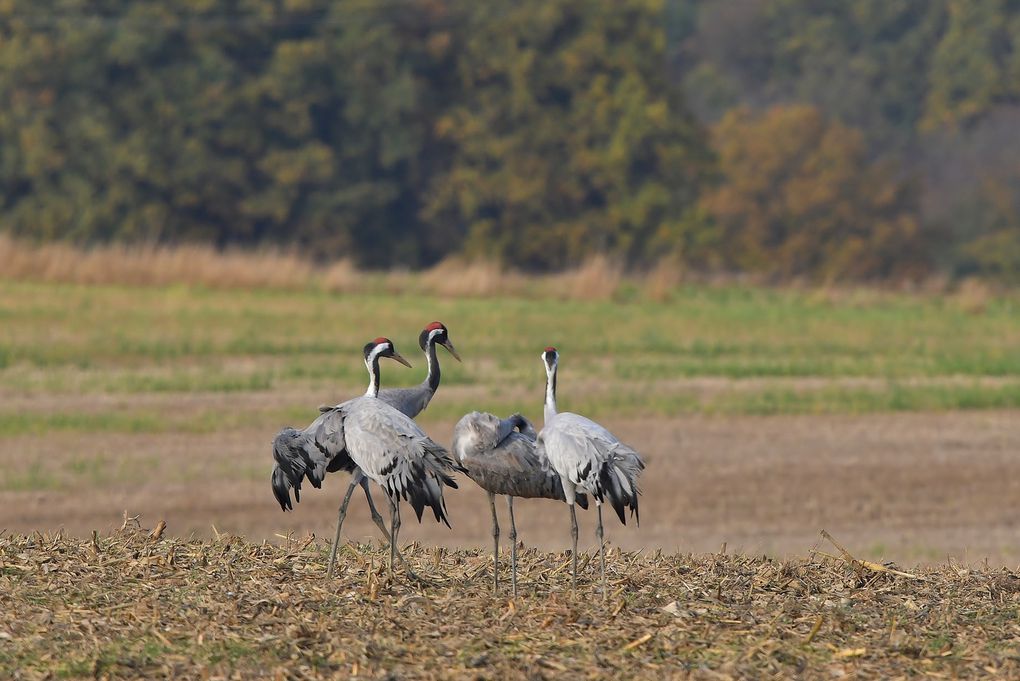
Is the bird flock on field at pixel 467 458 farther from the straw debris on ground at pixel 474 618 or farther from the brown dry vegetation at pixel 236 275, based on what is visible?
the brown dry vegetation at pixel 236 275

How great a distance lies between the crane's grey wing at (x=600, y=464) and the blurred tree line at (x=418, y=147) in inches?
1346

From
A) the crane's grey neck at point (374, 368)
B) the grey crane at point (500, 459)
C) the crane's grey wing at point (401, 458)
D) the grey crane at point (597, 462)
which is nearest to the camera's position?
the grey crane at point (597, 462)

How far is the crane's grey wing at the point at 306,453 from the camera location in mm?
7715

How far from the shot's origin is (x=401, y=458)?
7363 millimetres

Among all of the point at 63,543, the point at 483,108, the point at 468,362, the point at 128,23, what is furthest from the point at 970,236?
the point at 63,543

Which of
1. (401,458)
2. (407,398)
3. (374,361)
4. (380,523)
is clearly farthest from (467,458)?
(374,361)

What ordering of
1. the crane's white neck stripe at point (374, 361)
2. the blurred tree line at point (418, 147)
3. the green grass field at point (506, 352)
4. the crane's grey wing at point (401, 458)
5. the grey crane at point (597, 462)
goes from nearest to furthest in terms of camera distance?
the grey crane at point (597, 462), the crane's grey wing at point (401, 458), the crane's white neck stripe at point (374, 361), the green grass field at point (506, 352), the blurred tree line at point (418, 147)

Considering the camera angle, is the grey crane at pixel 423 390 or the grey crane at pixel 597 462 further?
the grey crane at pixel 423 390

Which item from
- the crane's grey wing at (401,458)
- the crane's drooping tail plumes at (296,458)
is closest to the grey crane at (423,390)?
the crane's drooping tail plumes at (296,458)

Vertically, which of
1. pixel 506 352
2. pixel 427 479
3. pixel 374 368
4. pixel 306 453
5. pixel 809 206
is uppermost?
pixel 809 206

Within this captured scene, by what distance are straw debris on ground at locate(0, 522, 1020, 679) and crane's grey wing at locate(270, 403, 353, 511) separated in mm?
456

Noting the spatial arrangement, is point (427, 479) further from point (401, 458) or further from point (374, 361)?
point (374, 361)

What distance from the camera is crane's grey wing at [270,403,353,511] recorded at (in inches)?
304

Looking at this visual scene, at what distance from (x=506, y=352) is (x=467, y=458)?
49.8 ft
